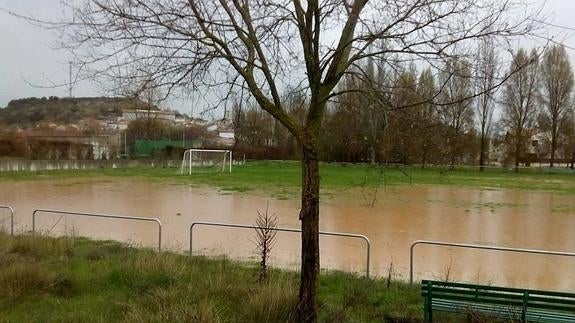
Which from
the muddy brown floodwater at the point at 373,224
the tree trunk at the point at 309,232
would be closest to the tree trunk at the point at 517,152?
the muddy brown floodwater at the point at 373,224

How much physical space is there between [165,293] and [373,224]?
458 inches

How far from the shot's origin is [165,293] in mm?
5195

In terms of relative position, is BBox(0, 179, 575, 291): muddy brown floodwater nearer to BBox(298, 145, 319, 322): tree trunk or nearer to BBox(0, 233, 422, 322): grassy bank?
BBox(0, 233, 422, 322): grassy bank

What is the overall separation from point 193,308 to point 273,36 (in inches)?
98.6

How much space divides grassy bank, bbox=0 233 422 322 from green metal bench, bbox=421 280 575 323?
0.37 meters

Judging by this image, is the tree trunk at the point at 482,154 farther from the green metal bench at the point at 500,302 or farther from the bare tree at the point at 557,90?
the green metal bench at the point at 500,302

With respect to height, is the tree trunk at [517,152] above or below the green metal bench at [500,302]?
above

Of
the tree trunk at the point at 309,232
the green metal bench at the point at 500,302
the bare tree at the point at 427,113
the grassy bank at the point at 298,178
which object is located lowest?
the grassy bank at the point at 298,178

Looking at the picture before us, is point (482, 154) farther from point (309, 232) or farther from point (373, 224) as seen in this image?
point (309, 232)

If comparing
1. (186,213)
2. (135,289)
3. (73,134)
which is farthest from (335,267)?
(73,134)

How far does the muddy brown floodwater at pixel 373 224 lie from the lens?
990 centimetres

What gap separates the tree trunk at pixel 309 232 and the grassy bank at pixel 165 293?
10.6 inches

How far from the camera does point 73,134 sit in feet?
184

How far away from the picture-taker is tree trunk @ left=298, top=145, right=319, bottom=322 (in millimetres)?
4305
